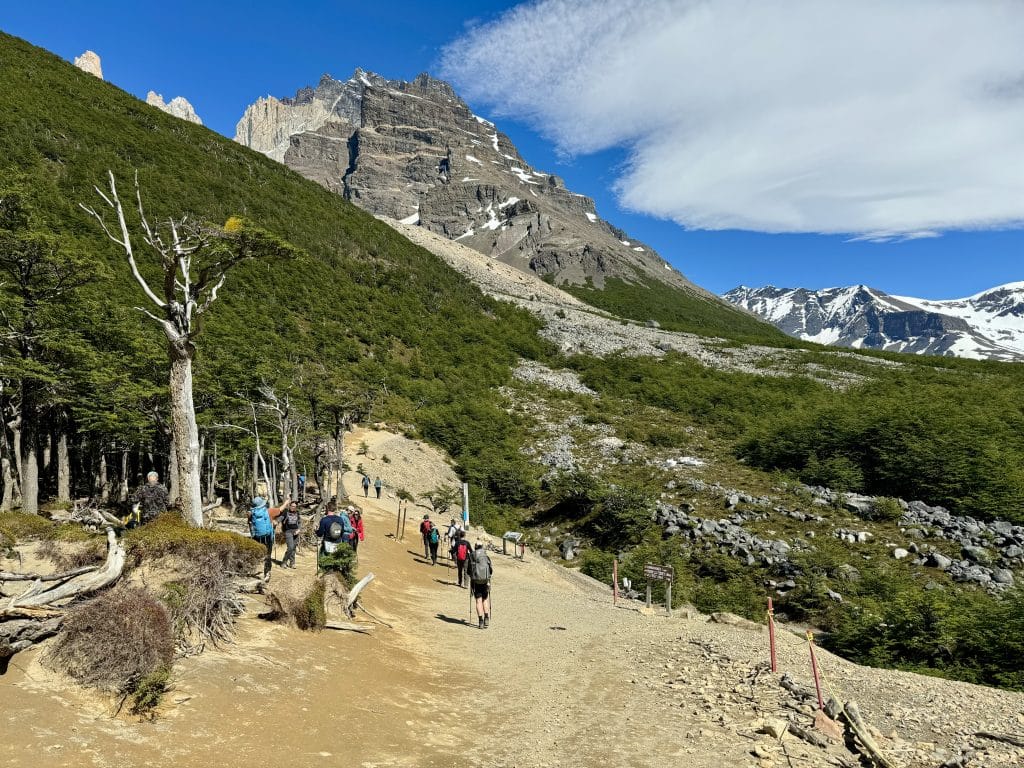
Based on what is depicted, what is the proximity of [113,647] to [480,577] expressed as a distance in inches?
279

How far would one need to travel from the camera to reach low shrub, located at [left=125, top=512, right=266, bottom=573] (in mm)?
7934

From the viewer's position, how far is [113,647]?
5.36 metres

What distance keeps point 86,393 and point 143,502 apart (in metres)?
7.95

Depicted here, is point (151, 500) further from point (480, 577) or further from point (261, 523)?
point (480, 577)

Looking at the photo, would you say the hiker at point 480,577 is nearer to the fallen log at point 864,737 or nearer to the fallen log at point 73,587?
the fallen log at point 73,587

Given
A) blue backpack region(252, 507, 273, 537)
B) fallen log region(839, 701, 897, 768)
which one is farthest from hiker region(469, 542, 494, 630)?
fallen log region(839, 701, 897, 768)

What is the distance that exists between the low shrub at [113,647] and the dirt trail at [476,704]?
177 mm

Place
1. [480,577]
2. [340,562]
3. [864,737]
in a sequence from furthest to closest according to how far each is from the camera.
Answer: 1. [480,577]
2. [340,562]
3. [864,737]

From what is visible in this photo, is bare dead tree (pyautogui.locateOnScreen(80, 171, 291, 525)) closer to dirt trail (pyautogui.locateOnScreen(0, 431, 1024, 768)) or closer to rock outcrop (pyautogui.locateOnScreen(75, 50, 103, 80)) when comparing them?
dirt trail (pyautogui.locateOnScreen(0, 431, 1024, 768))

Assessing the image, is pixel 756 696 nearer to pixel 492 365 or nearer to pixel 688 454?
pixel 688 454

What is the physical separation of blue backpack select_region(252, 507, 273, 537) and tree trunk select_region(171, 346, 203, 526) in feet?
3.30

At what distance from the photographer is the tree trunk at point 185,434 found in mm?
10383

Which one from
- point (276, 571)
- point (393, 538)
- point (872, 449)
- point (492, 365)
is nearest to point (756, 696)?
point (276, 571)

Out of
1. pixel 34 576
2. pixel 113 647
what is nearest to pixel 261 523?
pixel 34 576
